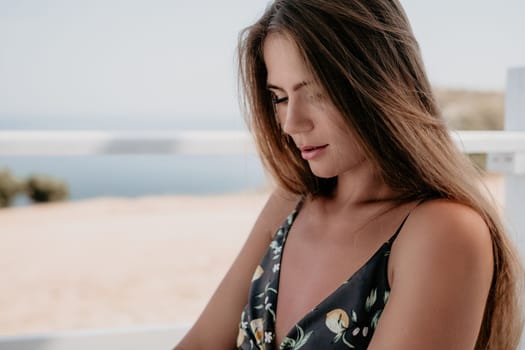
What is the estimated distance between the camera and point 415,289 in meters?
1.05

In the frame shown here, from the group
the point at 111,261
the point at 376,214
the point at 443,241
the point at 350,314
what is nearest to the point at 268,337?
the point at 350,314

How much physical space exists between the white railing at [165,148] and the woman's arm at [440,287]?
521mm

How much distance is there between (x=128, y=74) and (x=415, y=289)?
2092 centimetres

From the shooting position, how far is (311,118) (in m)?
1.26

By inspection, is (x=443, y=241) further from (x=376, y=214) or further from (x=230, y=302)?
(x=230, y=302)

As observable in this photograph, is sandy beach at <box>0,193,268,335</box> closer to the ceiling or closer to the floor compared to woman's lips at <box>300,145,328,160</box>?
closer to the floor

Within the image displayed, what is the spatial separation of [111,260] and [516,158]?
493 inches

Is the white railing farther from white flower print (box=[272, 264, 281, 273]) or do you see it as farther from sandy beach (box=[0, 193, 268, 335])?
sandy beach (box=[0, 193, 268, 335])

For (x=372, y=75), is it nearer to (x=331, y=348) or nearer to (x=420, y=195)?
(x=420, y=195)

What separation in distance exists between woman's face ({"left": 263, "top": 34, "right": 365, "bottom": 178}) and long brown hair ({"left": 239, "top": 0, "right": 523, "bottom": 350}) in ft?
0.11

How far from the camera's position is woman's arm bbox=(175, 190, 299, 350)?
151 centimetres

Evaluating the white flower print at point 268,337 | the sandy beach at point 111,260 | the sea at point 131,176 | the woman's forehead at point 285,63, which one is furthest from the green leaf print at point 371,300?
the sea at point 131,176

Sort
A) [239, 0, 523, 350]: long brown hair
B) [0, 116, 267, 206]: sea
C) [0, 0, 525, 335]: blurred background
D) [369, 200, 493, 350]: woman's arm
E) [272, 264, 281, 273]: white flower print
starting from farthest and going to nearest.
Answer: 1. [0, 116, 267, 206]: sea
2. [0, 0, 525, 335]: blurred background
3. [272, 264, 281, 273]: white flower print
4. [239, 0, 523, 350]: long brown hair
5. [369, 200, 493, 350]: woman's arm

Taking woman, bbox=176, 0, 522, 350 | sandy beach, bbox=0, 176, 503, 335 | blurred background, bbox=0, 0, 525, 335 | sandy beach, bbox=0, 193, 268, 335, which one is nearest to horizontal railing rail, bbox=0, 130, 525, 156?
woman, bbox=176, 0, 522, 350
